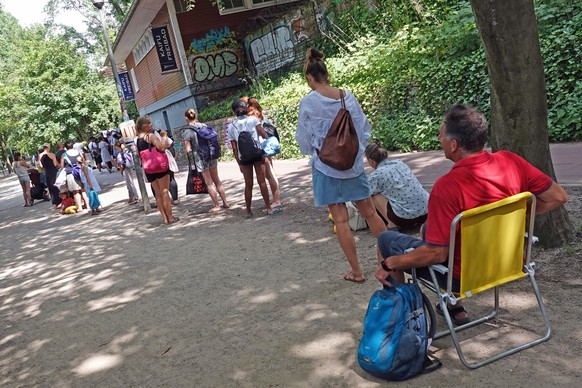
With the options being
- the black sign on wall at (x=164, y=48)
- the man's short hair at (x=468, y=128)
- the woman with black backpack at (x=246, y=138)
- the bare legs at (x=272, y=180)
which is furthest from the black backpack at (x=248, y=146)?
the black sign on wall at (x=164, y=48)

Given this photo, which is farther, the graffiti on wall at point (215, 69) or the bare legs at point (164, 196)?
the graffiti on wall at point (215, 69)

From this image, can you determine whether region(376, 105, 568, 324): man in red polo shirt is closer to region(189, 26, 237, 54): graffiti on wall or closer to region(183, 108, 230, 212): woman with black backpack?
region(183, 108, 230, 212): woman with black backpack

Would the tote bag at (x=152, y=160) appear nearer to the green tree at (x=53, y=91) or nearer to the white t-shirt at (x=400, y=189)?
the white t-shirt at (x=400, y=189)

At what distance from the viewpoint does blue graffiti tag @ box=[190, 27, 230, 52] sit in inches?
810

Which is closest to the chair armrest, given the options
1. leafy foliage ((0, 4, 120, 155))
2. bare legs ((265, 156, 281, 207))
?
bare legs ((265, 156, 281, 207))

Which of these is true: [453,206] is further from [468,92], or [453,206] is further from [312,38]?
[312,38]

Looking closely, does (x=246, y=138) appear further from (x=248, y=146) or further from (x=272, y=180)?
(x=272, y=180)

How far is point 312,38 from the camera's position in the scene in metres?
17.4

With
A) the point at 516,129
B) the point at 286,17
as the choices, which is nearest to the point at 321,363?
the point at 516,129

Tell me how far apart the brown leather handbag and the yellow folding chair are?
1413 mm

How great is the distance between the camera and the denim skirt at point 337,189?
4141 millimetres

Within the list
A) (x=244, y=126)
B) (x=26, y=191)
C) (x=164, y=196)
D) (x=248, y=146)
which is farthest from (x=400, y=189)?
(x=26, y=191)

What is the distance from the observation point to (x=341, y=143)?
3.96 metres

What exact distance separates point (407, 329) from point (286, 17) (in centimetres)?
1730
